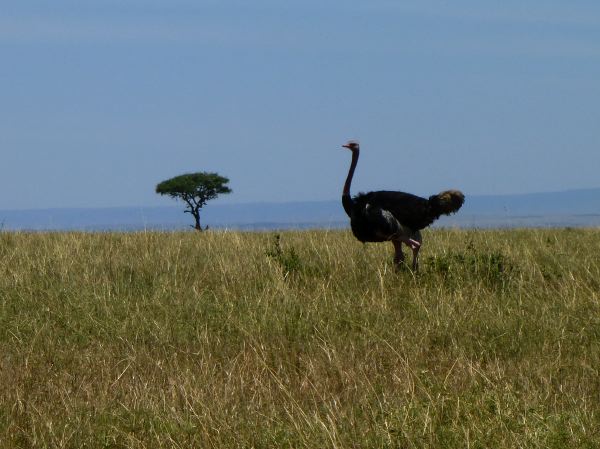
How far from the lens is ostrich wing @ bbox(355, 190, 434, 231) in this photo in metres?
11.9

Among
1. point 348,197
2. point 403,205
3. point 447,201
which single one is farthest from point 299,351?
point 447,201

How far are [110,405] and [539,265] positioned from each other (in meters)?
5.65

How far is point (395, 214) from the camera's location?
11852 millimetres

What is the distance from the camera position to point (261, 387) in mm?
5938

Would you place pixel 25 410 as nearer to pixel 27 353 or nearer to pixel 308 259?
pixel 27 353

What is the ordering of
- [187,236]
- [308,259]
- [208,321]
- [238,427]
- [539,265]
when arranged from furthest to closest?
A: [187,236] → [308,259] → [539,265] → [208,321] → [238,427]

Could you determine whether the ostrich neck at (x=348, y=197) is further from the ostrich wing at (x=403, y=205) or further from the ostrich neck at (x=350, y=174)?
the ostrich wing at (x=403, y=205)

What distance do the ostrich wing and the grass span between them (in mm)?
597

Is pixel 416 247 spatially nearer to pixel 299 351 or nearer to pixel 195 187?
pixel 299 351

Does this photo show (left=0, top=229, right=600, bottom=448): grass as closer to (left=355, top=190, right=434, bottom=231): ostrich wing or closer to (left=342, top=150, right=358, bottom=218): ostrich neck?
(left=355, top=190, right=434, bottom=231): ostrich wing

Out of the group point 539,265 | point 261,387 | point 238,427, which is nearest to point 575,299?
point 539,265

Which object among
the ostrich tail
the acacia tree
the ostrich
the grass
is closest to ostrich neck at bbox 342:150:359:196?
the ostrich

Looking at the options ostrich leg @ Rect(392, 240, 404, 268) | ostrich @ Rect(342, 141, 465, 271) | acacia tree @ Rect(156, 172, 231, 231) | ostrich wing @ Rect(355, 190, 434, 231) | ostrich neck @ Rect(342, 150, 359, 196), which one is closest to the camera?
ostrich leg @ Rect(392, 240, 404, 268)

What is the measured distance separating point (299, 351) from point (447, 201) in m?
5.78
